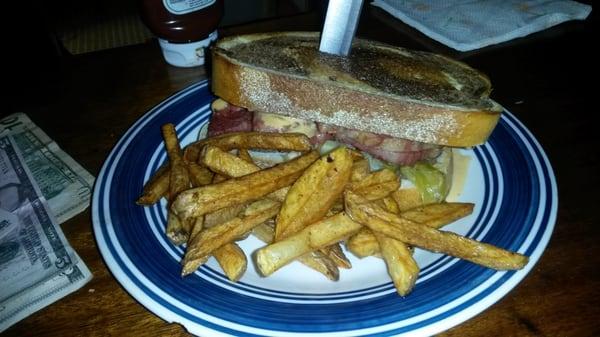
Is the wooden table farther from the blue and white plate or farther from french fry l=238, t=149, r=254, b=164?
french fry l=238, t=149, r=254, b=164

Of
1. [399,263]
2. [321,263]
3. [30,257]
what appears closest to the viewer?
[399,263]

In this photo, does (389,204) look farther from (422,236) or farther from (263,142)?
(263,142)

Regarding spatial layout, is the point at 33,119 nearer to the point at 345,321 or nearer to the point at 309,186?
the point at 309,186

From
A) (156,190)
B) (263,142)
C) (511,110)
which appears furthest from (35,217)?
(511,110)

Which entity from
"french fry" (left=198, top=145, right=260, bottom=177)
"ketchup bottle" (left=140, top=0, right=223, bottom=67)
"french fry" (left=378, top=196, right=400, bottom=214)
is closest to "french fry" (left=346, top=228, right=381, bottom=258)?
"french fry" (left=378, top=196, right=400, bottom=214)

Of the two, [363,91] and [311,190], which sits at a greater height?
[363,91]

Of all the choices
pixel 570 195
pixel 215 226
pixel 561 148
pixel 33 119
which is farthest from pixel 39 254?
pixel 561 148
